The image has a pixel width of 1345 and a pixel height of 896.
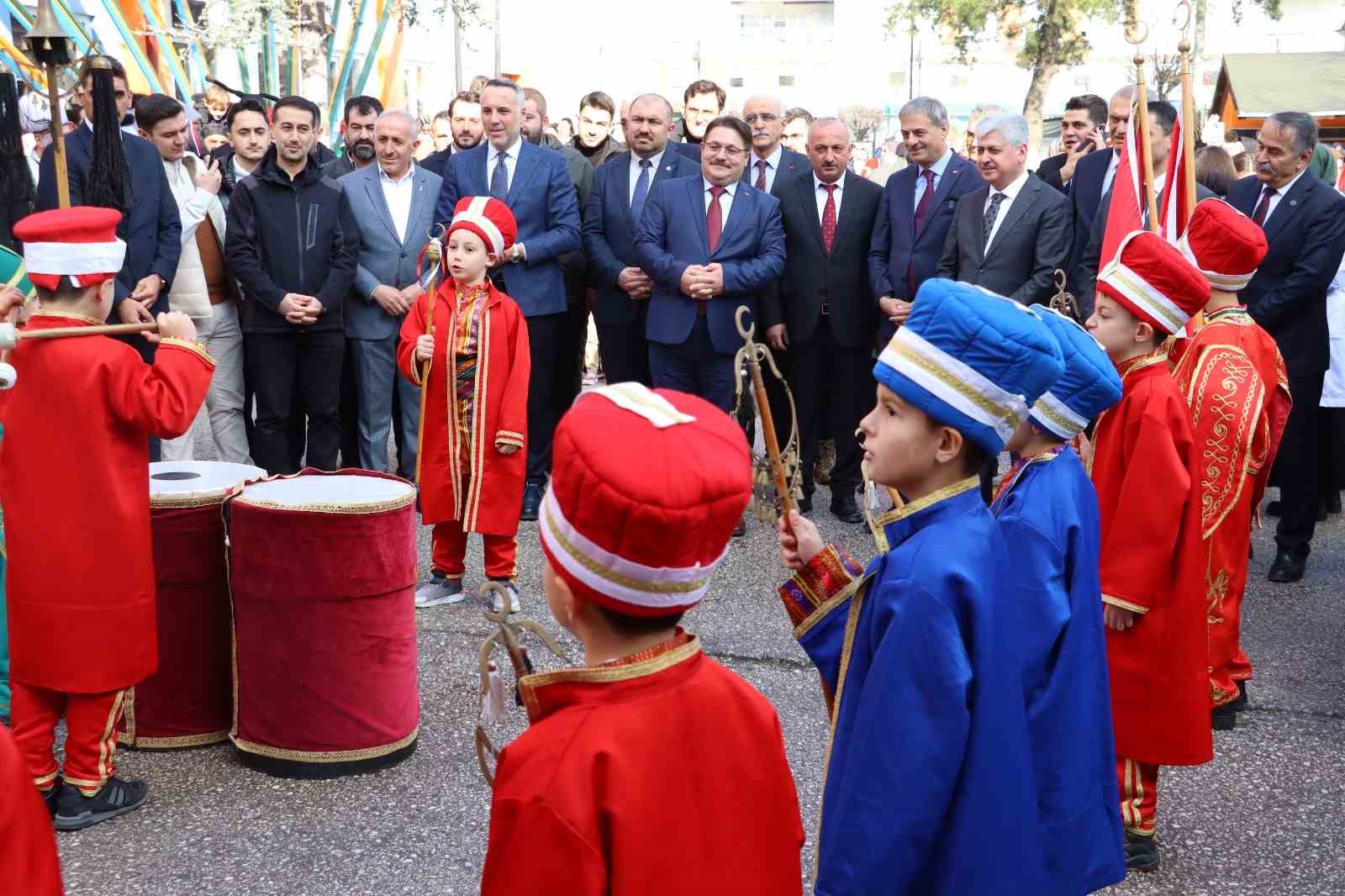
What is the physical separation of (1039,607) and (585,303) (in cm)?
626

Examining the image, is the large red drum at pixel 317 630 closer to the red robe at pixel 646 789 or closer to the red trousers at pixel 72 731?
the red trousers at pixel 72 731

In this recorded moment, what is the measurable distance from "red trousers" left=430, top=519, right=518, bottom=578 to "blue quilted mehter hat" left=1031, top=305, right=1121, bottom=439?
3366 millimetres

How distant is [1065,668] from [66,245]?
9.75 feet

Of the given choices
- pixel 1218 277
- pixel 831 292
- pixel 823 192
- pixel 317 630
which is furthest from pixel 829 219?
pixel 317 630

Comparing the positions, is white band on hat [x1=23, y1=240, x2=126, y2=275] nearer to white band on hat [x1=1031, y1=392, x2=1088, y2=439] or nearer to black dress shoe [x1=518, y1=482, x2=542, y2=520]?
white band on hat [x1=1031, y1=392, x2=1088, y2=439]

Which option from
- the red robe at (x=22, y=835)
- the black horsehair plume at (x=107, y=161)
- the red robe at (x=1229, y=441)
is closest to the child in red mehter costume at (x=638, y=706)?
the red robe at (x=22, y=835)

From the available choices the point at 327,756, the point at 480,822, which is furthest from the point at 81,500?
the point at 480,822

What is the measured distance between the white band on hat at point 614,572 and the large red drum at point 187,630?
9.64 feet

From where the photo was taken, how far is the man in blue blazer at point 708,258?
748cm

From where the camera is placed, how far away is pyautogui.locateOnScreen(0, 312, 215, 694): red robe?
393cm

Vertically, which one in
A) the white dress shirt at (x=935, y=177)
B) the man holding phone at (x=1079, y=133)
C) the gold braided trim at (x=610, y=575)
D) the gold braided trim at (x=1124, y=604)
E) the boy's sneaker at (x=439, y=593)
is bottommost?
the boy's sneaker at (x=439, y=593)

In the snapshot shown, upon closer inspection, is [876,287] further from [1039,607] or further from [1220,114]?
[1220,114]

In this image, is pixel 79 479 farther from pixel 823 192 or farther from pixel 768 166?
pixel 768 166

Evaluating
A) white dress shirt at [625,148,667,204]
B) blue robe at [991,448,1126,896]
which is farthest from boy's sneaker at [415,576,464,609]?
blue robe at [991,448,1126,896]
